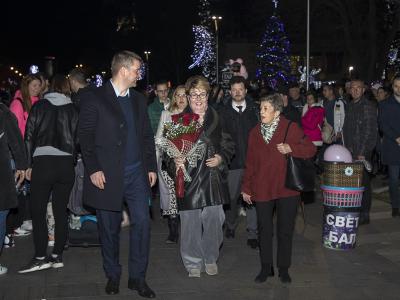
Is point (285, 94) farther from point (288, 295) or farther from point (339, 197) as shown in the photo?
point (288, 295)

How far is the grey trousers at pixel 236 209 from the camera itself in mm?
7938

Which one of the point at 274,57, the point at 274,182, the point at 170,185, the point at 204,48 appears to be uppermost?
the point at 204,48

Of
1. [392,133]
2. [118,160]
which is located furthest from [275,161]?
[392,133]

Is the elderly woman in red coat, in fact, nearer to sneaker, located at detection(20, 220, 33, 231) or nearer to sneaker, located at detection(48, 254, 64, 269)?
sneaker, located at detection(48, 254, 64, 269)

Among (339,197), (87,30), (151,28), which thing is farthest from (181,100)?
(151,28)

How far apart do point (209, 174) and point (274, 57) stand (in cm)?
3588

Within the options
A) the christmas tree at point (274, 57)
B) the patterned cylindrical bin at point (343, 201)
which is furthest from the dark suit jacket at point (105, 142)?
the christmas tree at point (274, 57)

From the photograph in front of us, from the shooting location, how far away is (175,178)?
6.47 metres

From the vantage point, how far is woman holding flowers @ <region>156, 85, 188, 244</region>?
7793mm

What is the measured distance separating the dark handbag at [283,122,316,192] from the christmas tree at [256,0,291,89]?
3411 centimetres

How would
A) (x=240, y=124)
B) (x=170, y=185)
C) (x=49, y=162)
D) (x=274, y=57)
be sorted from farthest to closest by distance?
(x=274, y=57) → (x=240, y=124) → (x=170, y=185) → (x=49, y=162)

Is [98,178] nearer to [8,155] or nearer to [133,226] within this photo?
[133,226]

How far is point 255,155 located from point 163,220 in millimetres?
3563

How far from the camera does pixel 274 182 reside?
6250 mm
